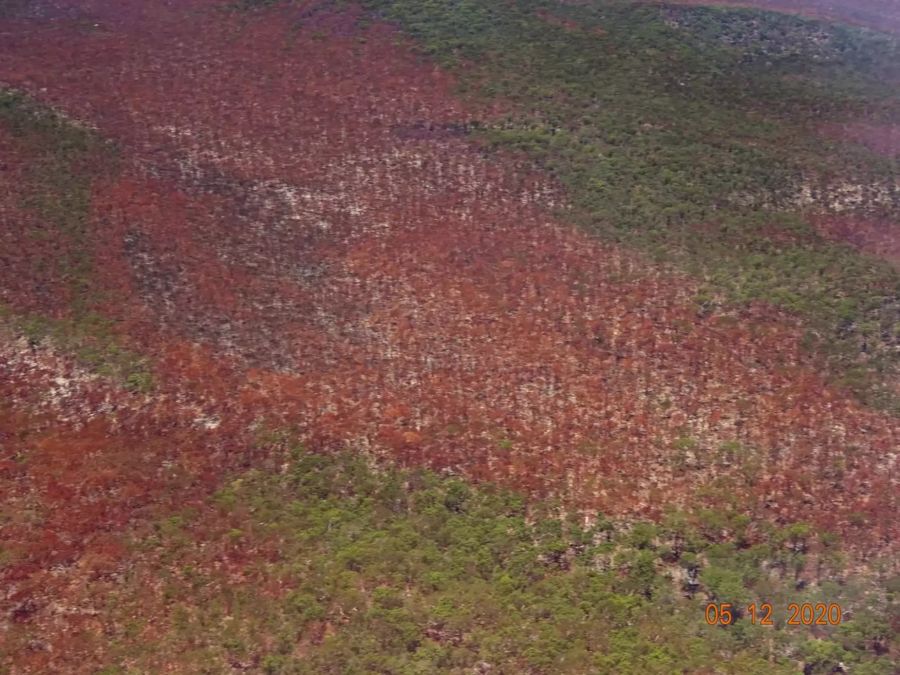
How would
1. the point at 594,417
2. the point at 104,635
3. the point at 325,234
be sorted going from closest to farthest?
the point at 104,635 < the point at 594,417 < the point at 325,234

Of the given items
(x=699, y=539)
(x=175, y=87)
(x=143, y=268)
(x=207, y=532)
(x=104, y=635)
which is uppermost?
(x=175, y=87)

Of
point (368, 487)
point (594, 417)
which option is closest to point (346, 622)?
point (368, 487)

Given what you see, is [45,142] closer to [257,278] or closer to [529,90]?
[257,278]

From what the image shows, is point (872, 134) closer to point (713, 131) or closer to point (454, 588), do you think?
point (713, 131)

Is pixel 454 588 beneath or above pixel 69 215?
beneath

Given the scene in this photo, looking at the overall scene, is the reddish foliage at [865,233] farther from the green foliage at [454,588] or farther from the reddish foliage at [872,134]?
the green foliage at [454,588]
